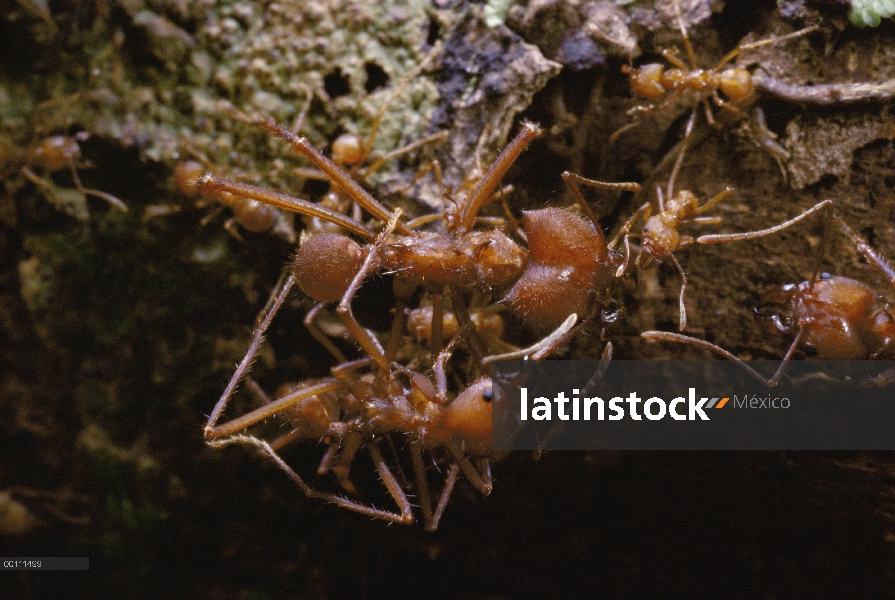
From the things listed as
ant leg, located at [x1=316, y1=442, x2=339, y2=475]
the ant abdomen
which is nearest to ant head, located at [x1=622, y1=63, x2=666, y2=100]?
the ant abdomen

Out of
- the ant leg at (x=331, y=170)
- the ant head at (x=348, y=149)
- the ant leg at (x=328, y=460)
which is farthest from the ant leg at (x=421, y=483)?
the ant head at (x=348, y=149)

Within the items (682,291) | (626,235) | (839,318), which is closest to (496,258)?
(626,235)

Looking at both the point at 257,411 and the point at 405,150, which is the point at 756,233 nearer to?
the point at 405,150

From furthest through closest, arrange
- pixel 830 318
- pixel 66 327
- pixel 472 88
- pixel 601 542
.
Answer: pixel 66 327 → pixel 601 542 → pixel 472 88 → pixel 830 318

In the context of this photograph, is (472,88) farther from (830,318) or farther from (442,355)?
(830,318)

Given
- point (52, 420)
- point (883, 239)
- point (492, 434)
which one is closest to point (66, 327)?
point (52, 420)

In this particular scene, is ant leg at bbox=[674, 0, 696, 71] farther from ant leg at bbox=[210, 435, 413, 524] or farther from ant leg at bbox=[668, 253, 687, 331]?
ant leg at bbox=[210, 435, 413, 524]

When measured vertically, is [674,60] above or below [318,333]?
above
